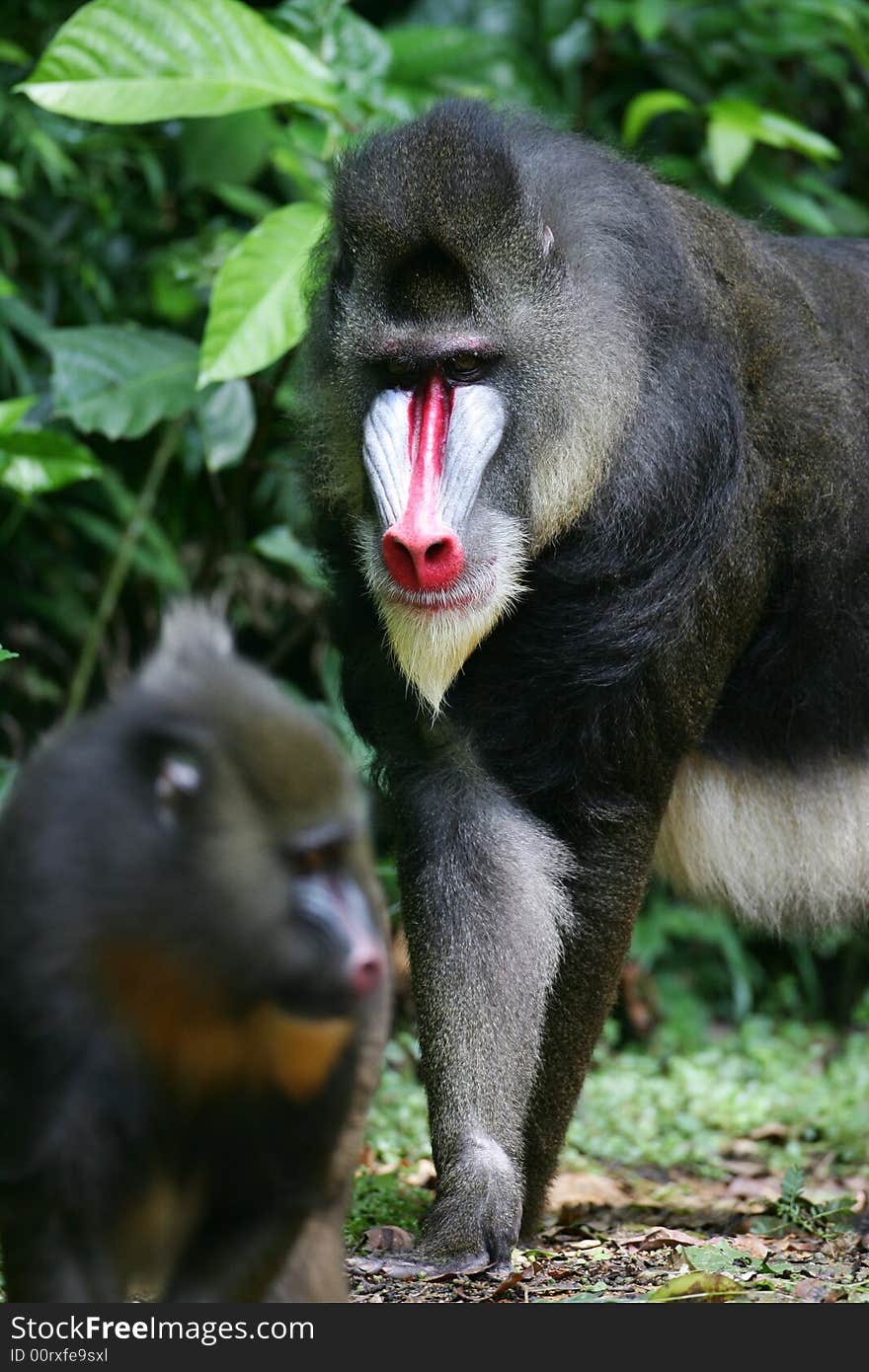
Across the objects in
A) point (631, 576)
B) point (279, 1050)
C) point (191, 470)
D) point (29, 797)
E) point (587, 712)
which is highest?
point (29, 797)

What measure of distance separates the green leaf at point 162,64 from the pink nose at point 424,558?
1665 millimetres

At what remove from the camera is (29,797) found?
8.49ft

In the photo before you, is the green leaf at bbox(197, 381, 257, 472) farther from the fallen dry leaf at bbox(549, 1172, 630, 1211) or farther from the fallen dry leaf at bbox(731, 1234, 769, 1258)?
the fallen dry leaf at bbox(731, 1234, 769, 1258)

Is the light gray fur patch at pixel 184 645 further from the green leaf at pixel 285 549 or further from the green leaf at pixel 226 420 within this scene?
the green leaf at pixel 226 420

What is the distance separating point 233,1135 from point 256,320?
119 inches

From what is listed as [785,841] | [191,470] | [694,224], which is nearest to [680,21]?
[191,470]

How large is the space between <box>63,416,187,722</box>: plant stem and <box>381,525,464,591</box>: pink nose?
2.79 meters

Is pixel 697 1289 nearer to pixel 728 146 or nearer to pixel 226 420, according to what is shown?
pixel 226 420

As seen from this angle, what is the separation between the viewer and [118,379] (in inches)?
226

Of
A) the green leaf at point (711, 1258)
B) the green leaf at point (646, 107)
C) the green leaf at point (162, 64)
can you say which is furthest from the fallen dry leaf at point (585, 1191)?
the green leaf at point (646, 107)

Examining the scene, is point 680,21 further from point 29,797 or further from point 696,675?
point 29,797

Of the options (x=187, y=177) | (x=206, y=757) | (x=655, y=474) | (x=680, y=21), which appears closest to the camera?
(x=206, y=757)

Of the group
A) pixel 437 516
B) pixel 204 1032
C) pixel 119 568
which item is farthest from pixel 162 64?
pixel 204 1032

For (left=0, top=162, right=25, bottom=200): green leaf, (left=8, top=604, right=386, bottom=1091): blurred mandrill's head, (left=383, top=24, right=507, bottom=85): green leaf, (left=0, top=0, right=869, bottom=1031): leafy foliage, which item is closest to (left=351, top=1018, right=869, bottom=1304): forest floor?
(left=0, top=0, right=869, bottom=1031): leafy foliage
